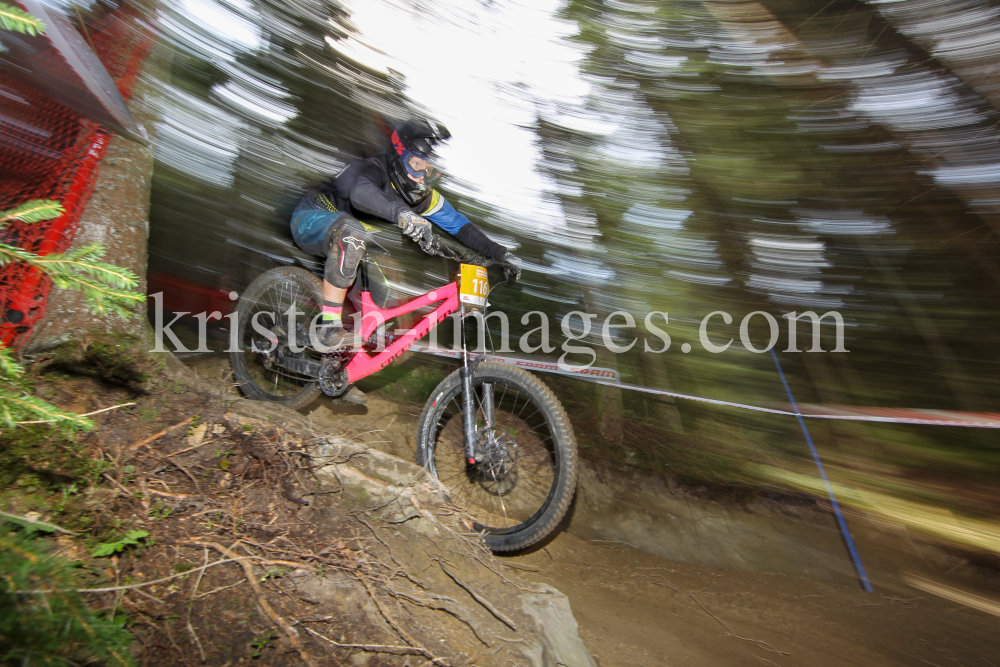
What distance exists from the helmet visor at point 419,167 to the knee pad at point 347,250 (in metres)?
0.47

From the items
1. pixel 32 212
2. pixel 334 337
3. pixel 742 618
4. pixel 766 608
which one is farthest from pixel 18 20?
pixel 766 608

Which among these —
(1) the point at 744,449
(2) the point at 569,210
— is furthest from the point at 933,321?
(2) the point at 569,210

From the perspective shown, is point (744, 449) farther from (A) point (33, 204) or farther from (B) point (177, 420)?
(A) point (33, 204)

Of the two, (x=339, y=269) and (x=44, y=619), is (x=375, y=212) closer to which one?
(x=339, y=269)

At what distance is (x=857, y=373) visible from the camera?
4.53 meters

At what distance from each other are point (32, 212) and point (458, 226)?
2031 mm

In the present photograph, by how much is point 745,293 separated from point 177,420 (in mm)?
4180

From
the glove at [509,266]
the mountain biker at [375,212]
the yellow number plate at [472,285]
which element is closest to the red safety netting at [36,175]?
the mountain biker at [375,212]

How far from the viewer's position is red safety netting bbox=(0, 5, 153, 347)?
69.5 inches

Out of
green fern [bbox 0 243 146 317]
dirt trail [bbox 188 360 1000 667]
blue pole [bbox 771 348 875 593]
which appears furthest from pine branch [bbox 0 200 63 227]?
blue pole [bbox 771 348 875 593]

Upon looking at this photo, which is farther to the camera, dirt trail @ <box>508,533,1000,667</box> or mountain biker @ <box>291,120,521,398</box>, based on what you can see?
mountain biker @ <box>291,120,521,398</box>

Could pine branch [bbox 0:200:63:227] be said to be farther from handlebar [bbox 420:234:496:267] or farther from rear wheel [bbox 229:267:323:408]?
rear wheel [bbox 229:267:323:408]

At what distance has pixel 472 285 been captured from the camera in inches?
102

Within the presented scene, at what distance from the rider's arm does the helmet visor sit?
0.42ft
